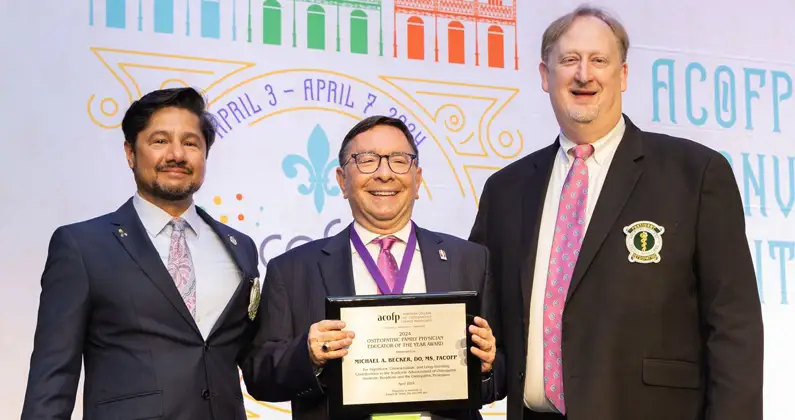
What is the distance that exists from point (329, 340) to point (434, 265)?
1.40ft

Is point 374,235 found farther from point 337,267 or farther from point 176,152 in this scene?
point 176,152

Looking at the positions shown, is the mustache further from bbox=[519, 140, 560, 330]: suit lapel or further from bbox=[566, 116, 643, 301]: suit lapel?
bbox=[566, 116, 643, 301]: suit lapel

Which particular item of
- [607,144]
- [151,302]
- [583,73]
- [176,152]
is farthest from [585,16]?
[151,302]

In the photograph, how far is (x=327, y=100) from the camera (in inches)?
160

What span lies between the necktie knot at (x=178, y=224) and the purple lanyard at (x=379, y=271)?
547mm

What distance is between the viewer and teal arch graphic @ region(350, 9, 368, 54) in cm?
415

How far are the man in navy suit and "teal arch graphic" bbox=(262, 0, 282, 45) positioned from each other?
109 cm

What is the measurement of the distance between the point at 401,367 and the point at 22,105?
2.02 meters

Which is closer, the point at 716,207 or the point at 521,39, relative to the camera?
the point at 716,207

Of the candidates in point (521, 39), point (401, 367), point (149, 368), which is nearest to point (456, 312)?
point (401, 367)

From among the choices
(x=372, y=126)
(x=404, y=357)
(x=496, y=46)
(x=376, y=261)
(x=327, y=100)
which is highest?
(x=496, y=46)

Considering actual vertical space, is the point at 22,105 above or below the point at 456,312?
above

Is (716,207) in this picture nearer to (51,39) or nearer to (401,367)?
(401,367)

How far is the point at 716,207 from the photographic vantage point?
256 centimetres
